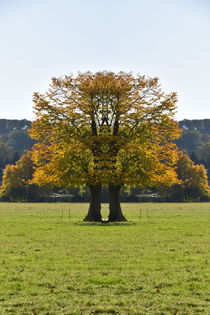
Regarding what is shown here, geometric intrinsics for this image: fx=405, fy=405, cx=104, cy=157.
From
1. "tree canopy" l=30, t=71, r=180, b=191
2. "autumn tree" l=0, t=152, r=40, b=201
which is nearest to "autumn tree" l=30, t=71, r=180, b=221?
"tree canopy" l=30, t=71, r=180, b=191

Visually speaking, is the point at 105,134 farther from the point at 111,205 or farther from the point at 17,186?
the point at 17,186

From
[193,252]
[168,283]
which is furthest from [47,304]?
[193,252]

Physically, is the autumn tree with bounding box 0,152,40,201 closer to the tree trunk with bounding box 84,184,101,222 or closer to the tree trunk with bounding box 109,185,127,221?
the tree trunk with bounding box 84,184,101,222

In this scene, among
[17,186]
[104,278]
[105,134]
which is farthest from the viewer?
[17,186]

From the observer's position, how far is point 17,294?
416 inches

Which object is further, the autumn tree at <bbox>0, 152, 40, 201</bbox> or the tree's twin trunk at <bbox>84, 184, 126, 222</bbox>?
the autumn tree at <bbox>0, 152, 40, 201</bbox>

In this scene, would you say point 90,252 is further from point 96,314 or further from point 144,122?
point 144,122

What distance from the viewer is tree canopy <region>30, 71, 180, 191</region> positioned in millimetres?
36156

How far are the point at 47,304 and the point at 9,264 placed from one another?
578 cm

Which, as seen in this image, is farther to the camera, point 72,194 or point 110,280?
point 72,194

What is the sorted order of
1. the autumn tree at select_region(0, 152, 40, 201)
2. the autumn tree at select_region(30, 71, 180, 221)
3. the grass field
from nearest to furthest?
the grass field < the autumn tree at select_region(30, 71, 180, 221) < the autumn tree at select_region(0, 152, 40, 201)

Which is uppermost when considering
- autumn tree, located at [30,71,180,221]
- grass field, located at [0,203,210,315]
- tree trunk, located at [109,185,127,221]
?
autumn tree, located at [30,71,180,221]

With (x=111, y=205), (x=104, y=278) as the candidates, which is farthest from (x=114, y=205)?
(x=104, y=278)

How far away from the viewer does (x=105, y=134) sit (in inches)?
1490
